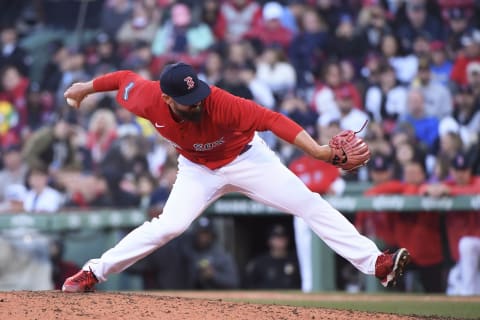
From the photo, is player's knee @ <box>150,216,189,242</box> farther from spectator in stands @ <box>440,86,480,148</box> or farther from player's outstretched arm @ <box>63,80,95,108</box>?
spectator in stands @ <box>440,86,480,148</box>

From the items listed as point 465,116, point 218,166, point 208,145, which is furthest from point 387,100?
point 208,145

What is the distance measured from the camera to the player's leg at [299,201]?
20.5 feet

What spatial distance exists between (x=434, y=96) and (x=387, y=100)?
1.84 ft

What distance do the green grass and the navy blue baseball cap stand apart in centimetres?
202

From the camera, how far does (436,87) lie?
1136 centimetres

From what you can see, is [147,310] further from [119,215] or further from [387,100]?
[387,100]

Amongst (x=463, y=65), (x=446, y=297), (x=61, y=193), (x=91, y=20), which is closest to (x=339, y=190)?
(x=446, y=297)

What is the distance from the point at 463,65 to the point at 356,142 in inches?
237

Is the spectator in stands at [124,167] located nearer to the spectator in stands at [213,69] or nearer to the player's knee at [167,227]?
the spectator in stands at [213,69]

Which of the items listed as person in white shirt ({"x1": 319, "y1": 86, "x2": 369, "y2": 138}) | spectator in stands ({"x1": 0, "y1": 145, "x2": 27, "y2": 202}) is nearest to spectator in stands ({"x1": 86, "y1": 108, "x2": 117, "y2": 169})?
spectator in stands ({"x1": 0, "y1": 145, "x2": 27, "y2": 202})

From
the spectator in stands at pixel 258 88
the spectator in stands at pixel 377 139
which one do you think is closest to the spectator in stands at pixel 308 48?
the spectator in stands at pixel 258 88

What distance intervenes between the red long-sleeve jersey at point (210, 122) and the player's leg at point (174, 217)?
100 millimetres

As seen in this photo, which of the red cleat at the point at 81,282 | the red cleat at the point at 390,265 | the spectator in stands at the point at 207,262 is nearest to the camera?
the red cleat at the point at 390,265

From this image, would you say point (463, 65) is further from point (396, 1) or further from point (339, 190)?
point (339, 190)
